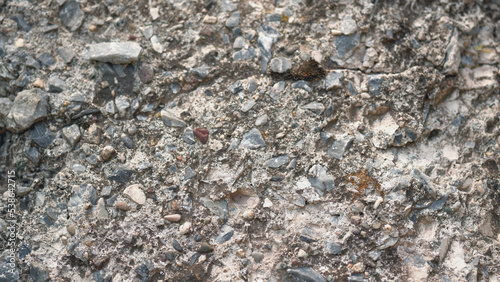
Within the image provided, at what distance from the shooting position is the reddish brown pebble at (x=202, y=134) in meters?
2.38

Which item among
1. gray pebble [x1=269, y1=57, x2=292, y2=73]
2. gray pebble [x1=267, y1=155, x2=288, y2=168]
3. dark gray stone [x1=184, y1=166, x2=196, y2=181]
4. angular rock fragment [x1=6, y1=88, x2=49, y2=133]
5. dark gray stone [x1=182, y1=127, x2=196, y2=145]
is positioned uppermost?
gray pebble [x1=269, y1=57, x2=292, y2=73]

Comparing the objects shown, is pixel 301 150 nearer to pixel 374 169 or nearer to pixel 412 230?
pixel 374 169

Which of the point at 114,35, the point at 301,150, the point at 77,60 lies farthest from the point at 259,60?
the point at 77,60

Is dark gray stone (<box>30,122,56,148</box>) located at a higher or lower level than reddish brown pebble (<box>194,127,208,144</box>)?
higher

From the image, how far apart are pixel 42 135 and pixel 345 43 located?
5.92ft

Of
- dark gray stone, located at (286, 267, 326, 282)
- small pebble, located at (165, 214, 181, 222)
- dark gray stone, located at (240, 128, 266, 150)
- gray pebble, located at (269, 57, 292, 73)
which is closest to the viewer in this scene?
dark gray stone, located at (286, 267, 326, 282)

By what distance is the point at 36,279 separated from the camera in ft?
7.22

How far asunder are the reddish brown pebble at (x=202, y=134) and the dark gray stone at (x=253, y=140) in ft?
0.66

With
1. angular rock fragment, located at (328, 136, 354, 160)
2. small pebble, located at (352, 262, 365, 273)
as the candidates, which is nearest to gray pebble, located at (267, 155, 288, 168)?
angular rock fragment, located at (328, 136, 354, 160)

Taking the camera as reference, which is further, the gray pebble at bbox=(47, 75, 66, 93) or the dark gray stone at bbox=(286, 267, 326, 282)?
the gray pebble at bbox=(47, 75, 66, 93)

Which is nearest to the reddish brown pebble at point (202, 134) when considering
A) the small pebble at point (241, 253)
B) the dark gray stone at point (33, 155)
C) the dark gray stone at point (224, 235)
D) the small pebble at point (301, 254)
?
the dark gray stone at point (224, 235)

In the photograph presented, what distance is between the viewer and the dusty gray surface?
2.21 meters

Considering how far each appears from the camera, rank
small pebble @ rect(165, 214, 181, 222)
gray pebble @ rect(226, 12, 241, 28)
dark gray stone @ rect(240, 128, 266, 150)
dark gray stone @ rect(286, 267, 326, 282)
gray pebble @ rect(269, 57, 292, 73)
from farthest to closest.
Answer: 1. gray pebble @ rect(226, 12, 241, 28)
2. gray pebble @ rect(269, 57, 292, 73)
3. dark gray stone @ rect(240, 128, 266, 150)
4. small pebble @ rect(165, 214, 181, 222)
5. dark gray stone @ rect(286, 267, 326, 282)

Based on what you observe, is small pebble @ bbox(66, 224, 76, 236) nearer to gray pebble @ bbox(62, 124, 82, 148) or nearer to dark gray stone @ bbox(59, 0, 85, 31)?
gray pebble @ bbox(62, 124, 82, 148)
